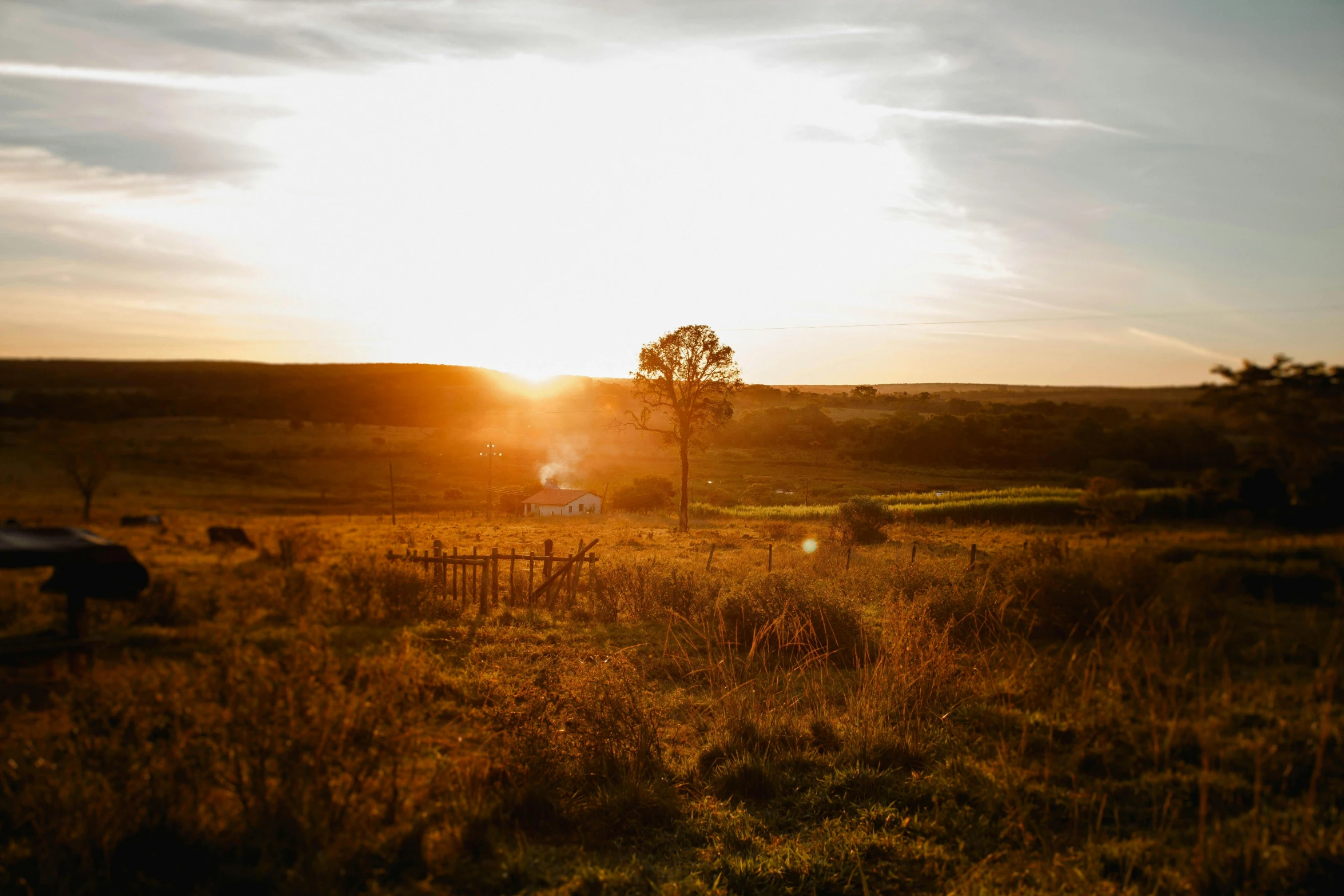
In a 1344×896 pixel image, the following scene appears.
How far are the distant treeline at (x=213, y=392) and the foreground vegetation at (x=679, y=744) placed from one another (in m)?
0.55

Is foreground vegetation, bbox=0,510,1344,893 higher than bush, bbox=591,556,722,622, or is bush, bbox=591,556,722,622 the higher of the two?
foreground vegetation, bbox=0,510,1344,893

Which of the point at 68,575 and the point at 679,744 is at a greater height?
the point at 68,575

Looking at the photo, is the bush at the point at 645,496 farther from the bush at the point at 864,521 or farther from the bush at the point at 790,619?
the bush at the point at 790,619

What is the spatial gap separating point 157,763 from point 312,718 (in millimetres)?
732

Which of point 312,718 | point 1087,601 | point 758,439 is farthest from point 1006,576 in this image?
point 758,439

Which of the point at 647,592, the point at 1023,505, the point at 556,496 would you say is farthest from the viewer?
the point at 556,496

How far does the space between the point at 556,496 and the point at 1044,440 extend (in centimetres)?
3879

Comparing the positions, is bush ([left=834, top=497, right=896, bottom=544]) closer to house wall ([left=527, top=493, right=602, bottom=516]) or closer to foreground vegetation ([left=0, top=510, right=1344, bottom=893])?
foreground vegetation ([left=0, top=510, right=1344, bottom=893])

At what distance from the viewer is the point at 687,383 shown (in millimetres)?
34562

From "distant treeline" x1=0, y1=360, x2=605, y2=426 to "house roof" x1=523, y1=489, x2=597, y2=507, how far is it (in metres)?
36.8

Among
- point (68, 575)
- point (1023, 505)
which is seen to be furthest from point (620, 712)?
point (68, 575)

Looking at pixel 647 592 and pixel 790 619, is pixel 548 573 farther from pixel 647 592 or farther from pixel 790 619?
pixel 790 619

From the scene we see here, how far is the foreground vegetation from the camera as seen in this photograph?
320cm

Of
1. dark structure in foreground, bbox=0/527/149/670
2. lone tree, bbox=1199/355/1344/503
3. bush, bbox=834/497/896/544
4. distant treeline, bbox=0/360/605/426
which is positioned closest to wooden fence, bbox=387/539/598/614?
distant treeline, bbox=0/360/605/426
